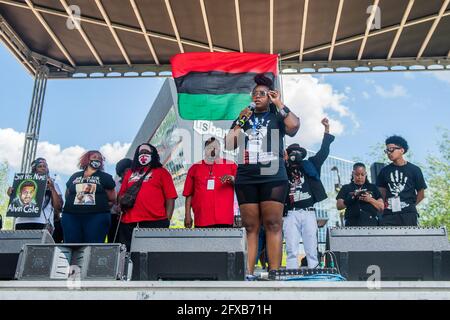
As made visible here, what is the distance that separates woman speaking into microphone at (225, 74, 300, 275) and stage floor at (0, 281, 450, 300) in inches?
58.0

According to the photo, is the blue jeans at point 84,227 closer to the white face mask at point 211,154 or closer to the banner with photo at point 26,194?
the banner with photo at point 26,194

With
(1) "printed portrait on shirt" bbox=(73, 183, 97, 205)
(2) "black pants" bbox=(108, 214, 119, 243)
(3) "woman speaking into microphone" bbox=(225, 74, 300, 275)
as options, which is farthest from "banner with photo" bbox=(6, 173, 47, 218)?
(3) "woman speaking into microphone" bbox=(225, 74, 300, 275)

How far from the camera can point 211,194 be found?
4.61 metres

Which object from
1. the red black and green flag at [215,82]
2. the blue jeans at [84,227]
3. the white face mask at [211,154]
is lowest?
the blue jeans at [84,227]

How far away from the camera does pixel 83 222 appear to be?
4.53 metres

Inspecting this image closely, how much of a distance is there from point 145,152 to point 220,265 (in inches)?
82.1

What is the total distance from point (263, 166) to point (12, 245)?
5.87ft

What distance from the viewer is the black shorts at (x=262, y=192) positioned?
11.5 feet

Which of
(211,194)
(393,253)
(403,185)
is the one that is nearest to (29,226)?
(211,194)

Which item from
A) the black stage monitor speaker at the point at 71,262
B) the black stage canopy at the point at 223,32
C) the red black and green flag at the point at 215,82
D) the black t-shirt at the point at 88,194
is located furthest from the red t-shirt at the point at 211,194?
the black stage canopy at the point at 223,32

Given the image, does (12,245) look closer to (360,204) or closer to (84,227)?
(84,227)

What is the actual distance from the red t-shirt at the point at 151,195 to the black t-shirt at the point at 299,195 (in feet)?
4.05

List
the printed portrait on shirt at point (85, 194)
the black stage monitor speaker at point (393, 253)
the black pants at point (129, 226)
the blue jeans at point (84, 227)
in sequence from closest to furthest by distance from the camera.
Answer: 1. the black stage monitor speaker at point (393, 253)
2. the black pants at point (129, 226)
3. the blue jeans at point (84, 227)
4. the printed portrait on shirt at point (85, 194)

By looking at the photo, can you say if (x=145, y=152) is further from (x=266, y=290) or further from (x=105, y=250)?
(x=266, y=290)
